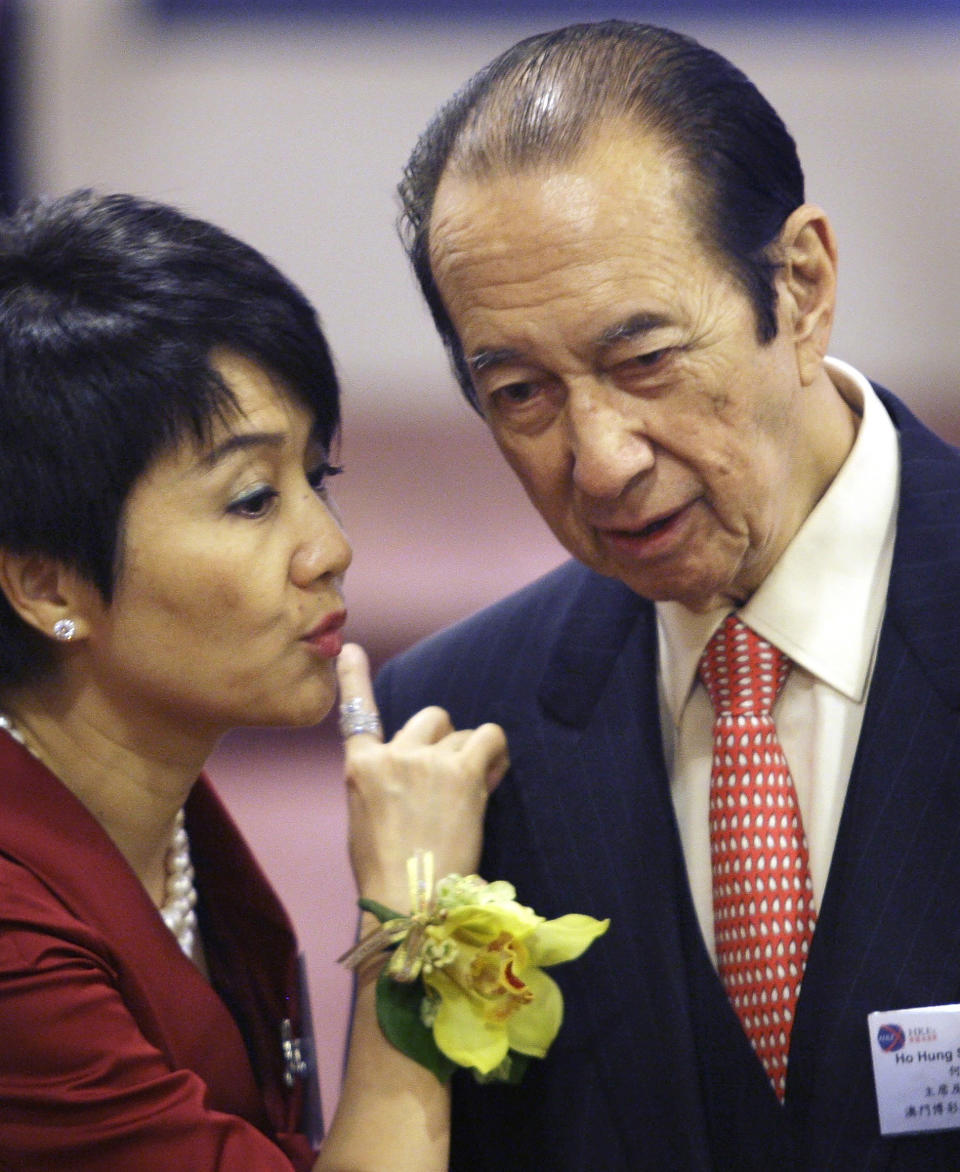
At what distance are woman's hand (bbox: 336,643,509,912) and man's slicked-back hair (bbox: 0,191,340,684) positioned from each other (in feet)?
1.06

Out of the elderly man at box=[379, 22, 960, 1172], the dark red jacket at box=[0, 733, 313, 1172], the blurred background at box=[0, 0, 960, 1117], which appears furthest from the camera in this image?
the blurred background at box=[0, 0, 960, 1117]

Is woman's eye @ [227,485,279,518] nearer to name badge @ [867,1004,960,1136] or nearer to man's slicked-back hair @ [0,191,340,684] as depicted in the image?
man's slicked-back hair @ [0,191,340,684]

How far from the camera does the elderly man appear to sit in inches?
54.6

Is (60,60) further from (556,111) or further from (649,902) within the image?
(649,902)

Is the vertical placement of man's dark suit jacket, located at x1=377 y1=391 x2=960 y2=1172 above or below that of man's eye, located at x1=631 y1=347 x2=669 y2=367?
below

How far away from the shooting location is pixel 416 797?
1.55 meters

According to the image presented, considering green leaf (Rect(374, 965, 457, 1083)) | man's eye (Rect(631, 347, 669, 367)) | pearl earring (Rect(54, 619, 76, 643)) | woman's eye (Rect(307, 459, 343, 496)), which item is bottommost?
green leaf (Rect(374, 965, 457, 1083))

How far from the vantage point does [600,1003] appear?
4.95ft

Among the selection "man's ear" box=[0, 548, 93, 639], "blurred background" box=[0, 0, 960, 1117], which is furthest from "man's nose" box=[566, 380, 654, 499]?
"blurred background" box=[0, 0, 960, 1117]

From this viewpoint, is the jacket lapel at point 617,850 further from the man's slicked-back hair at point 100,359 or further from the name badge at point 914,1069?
the man's slicked-back hair at point 100,359

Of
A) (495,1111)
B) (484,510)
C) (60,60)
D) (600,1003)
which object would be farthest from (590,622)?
(60,60)

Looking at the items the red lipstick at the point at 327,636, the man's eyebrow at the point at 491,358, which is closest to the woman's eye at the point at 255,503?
the red lipstick at the point at 327,636

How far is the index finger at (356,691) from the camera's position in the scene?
164 cm

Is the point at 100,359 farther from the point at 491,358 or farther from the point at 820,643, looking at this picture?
the point at 820,643
